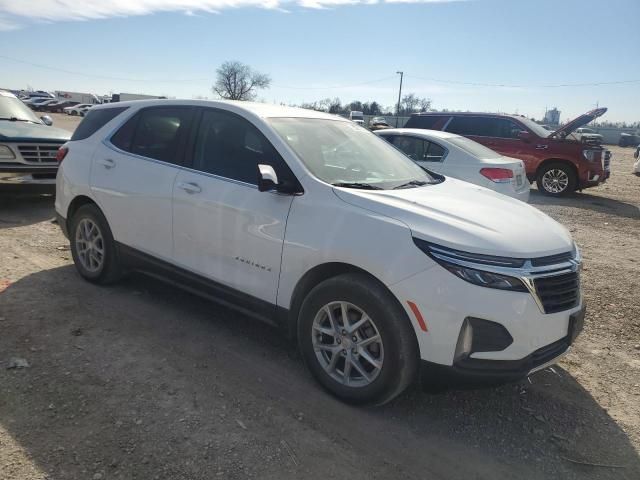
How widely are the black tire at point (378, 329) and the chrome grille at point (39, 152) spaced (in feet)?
21.1

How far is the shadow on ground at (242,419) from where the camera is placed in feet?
8.43

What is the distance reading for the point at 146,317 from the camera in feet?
13.8

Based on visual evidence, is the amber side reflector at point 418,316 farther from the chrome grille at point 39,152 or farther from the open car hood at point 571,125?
the open car hood at point 571,125

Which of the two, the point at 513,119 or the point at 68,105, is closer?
the point at 513,119

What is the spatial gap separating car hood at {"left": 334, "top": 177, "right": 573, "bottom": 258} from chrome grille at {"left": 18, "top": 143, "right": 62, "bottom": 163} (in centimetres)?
640

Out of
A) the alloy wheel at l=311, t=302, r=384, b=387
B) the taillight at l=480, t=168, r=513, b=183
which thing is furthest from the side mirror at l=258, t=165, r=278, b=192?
the taillight at l=480, t=168, r=513, b=183

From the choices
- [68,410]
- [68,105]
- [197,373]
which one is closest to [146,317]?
[197,373]

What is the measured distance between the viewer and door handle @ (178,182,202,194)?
375 cm

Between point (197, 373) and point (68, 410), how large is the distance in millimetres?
788

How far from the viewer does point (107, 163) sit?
4520 millimetres

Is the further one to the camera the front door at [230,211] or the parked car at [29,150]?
the parked car at [29,150]

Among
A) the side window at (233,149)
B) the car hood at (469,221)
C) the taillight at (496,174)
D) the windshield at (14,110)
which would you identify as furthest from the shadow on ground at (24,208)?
the taillight at (496,174)

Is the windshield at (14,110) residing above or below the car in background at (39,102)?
above

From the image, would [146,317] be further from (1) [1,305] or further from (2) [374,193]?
(2) [374,193]
